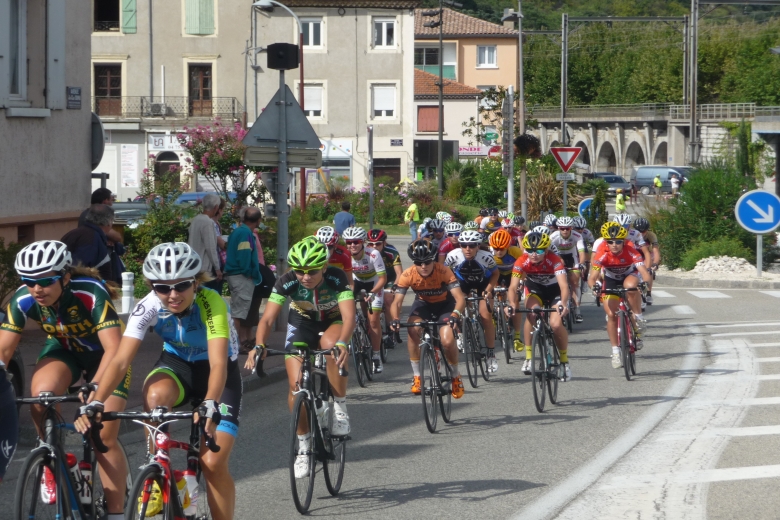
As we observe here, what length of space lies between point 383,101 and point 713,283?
96.5 feet

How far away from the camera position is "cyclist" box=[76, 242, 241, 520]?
5.40 metres

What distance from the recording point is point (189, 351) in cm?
580

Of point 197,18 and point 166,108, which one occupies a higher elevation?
point 197,18

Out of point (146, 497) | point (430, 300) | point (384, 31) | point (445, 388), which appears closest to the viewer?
point (146, 497)

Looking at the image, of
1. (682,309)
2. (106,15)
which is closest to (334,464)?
(682,309)

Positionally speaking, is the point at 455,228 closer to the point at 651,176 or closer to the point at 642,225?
the point at 642,225

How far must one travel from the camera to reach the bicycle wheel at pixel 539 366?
34.3ft

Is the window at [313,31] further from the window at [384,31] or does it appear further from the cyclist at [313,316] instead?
the cyclist at [313,316]

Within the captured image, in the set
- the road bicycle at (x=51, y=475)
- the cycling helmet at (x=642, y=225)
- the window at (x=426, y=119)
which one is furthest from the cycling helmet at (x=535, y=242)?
the window at (x=426, y=119)

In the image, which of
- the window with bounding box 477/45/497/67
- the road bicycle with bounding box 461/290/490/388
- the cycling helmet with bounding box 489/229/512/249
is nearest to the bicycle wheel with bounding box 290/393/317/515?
the road bicycle with bounding box 461/290/490/388

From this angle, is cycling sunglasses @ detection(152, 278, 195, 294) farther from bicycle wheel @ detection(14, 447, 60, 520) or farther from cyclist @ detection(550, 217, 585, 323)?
cyclist @ detection(550, 217, 585, 323)

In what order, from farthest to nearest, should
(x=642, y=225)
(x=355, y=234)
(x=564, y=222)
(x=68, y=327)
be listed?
(x=642, y=225) < (x=564, y=222) < (x=355, y=234) < (x=68, y=327)

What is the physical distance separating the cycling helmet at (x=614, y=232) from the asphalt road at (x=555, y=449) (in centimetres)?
164

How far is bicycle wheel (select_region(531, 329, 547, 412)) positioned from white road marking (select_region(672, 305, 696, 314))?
1041 cm
